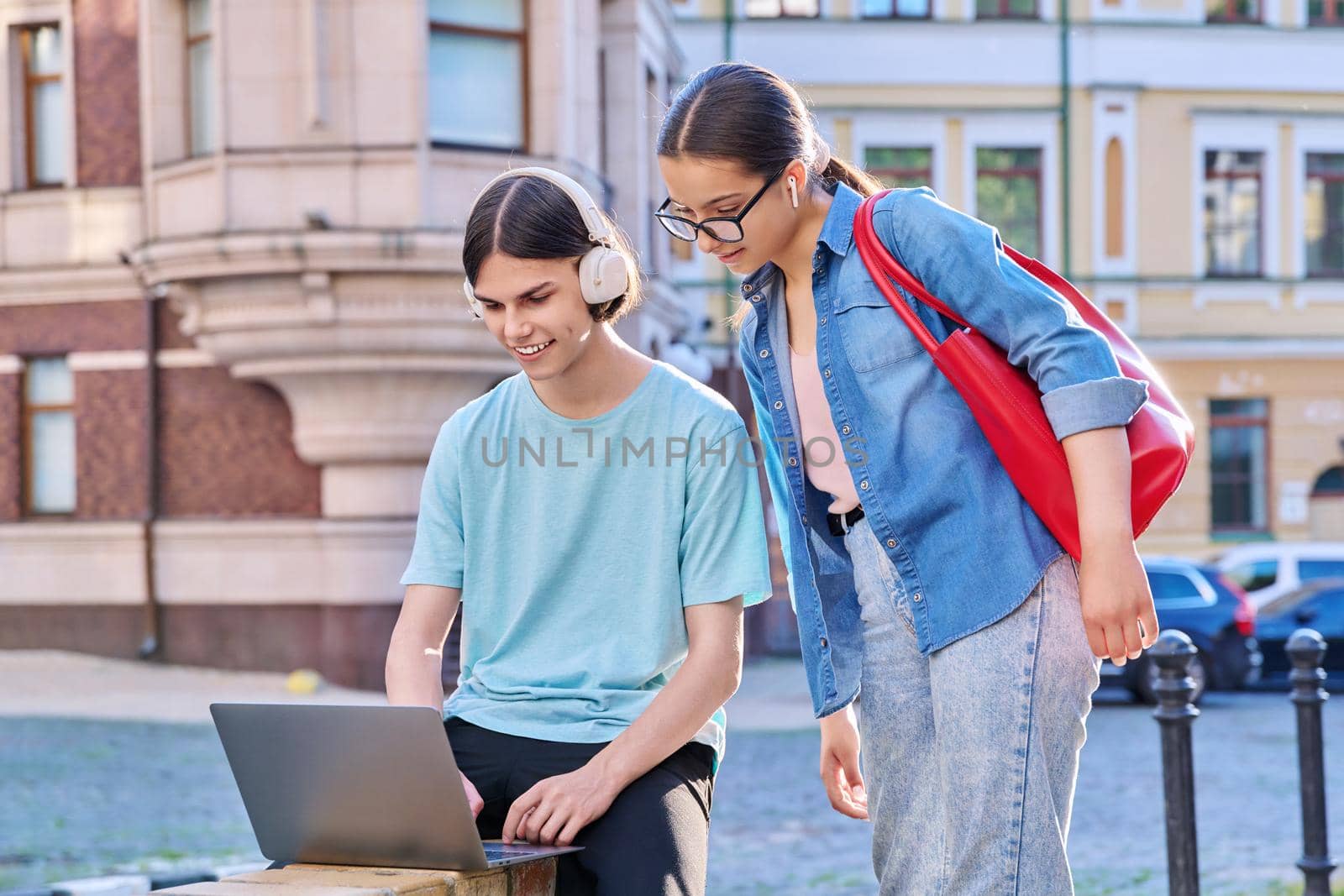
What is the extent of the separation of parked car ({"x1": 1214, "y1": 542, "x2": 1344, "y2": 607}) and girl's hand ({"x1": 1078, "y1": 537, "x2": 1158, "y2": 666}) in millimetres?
17368

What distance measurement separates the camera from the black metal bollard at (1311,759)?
622 cm

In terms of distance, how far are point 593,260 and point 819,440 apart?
492 mm

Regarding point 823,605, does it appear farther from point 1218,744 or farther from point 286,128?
point 286,128

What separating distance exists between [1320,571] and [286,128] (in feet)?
40.2

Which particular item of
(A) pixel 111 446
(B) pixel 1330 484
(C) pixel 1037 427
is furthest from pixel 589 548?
(B) pixel 1330 484

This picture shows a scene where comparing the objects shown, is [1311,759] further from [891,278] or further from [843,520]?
[891,278]

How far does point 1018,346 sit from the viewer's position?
8.63 feet

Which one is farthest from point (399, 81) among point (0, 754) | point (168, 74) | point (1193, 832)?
point (1193, 832)

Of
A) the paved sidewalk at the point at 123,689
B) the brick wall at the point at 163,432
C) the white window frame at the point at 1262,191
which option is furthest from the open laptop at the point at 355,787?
the white window frame at the point at 1262,191

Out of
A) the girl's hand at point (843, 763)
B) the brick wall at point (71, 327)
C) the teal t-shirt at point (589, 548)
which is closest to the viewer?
the teal t-shirt at point (589, 548)

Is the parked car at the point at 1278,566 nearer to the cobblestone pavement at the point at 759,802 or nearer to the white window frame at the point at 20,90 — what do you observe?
the cobblestone pavement at the point at 759,802

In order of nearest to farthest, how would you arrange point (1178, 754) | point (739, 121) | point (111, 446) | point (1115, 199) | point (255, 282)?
point (739, 121) → point (1178, 754) → point (255, 282) → point (111, 446) → point (1115, 199)

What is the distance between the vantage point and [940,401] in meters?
2.70

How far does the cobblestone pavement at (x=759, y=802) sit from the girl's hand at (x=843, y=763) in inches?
170
